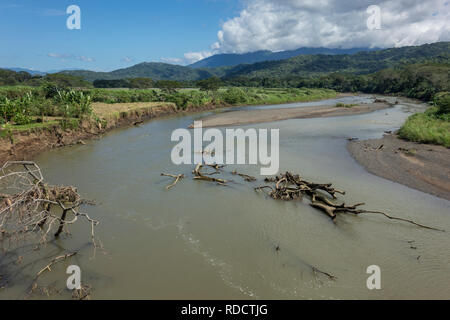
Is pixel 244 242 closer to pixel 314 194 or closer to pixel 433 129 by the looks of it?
pixel 314 194

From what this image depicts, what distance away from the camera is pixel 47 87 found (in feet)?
108

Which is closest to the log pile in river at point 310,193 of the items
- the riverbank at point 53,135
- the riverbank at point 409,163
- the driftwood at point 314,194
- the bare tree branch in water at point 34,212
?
the driftwood at point 314,194

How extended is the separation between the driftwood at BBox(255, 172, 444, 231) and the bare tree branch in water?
752 cm

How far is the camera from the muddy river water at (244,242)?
6.89 meters

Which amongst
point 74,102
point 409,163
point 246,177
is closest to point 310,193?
point 246,177

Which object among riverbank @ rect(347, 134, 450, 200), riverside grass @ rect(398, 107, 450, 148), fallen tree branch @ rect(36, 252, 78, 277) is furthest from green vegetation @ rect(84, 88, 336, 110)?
fallen tree branch @ rect(36, 252, 78, 277)

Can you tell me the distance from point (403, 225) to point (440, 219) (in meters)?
1.62

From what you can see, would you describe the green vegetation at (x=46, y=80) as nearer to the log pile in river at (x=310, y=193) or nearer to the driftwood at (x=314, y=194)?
the log pile in river at (x=310, y=193)

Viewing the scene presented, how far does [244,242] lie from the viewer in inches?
348

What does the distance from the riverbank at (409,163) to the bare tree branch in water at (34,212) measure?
47.5 feet

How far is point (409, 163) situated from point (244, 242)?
1273 centimetres

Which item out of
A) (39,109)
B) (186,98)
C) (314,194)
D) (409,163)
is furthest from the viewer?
(186,98)
